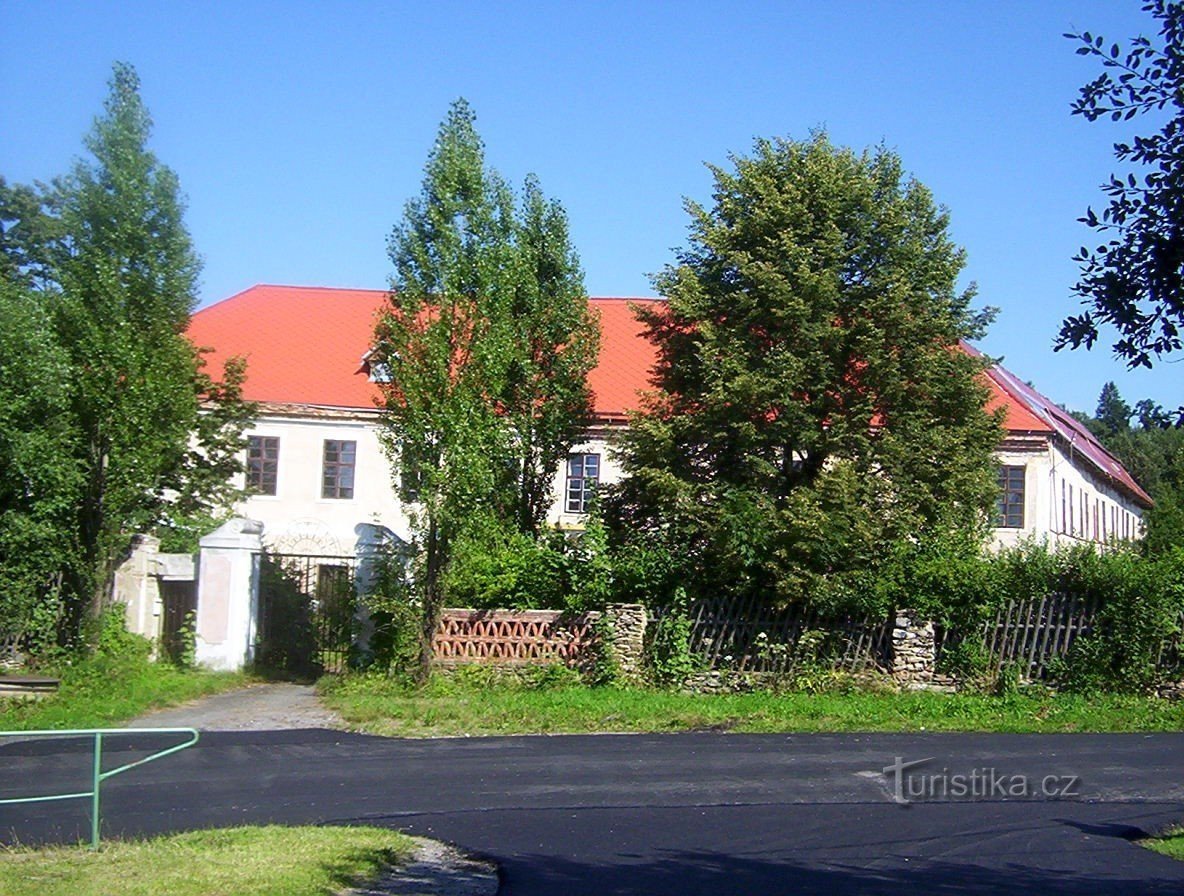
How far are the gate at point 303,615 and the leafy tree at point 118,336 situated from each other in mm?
2755

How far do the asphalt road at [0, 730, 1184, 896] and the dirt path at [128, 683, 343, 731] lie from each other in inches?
35.1

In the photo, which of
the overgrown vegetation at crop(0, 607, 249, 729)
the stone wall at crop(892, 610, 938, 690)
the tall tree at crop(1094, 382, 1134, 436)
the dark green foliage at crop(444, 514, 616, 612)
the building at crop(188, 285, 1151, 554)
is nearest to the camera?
the overgrown vegetation at crop(0, 607, 249, 729)

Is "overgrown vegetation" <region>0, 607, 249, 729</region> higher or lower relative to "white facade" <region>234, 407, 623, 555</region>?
lower

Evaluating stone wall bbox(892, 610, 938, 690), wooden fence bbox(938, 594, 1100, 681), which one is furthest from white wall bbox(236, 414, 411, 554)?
wooden fence bbox(938, 594, 1100, 681)

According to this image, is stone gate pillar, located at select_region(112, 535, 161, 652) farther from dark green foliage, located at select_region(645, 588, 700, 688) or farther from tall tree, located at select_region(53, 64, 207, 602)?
dark green foliage, located at select_region(645, 588, 700, 688)

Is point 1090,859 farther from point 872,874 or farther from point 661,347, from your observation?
point 661,347

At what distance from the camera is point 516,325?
80.4 ft

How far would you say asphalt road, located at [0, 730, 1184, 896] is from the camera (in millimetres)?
9047

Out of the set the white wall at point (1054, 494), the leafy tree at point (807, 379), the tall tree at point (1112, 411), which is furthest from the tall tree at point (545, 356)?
the tall tree at point (1112, 411)

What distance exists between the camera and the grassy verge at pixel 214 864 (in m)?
8.26

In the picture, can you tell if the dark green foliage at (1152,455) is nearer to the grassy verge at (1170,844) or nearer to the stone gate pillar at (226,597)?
the grassy verge at (1170,844)

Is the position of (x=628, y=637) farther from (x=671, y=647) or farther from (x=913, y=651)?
(x=913, y=651)

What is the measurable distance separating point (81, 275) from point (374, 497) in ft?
49.5

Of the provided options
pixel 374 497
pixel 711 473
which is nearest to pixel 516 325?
pixel 711 473
